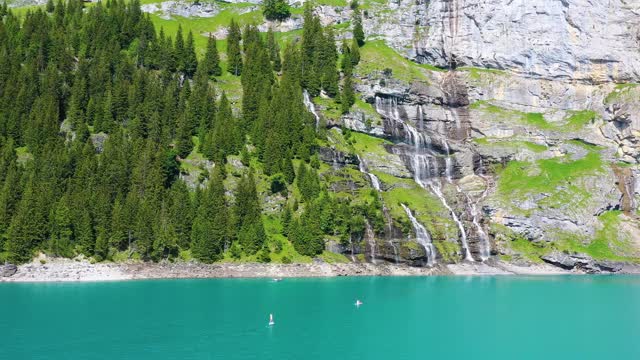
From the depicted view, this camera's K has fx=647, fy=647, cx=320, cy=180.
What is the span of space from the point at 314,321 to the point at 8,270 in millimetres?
63277

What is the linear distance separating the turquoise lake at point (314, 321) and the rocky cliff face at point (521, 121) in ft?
125

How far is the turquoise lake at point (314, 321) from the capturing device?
180 ft

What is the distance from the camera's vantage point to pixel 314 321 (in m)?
69.5

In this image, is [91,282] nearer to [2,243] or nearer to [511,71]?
[2,243]

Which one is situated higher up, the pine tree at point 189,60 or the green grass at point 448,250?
the pine tree at point 189,60

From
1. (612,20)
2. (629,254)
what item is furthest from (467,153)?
(612,20)

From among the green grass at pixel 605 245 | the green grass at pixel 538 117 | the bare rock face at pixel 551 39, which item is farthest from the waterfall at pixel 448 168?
the bare rock face at pixel 551 39

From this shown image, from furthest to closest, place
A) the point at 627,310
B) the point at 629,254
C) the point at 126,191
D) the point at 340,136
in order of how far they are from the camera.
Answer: the point at 340,136 → the point at 629,254 → the point at 126,191 → the point at 627,310

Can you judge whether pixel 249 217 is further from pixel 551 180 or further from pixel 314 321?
pixel 551 180

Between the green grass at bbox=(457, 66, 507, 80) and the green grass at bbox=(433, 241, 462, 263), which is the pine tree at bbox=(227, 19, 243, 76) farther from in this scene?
the green grass at bbox=(433, 241, 462, 263)

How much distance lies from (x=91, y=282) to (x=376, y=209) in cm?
5804

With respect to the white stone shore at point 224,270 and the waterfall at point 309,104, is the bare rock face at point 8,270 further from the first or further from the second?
the waterfall at point 309,104

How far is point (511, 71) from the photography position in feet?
604

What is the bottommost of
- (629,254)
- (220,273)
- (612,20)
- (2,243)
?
(629,254)
